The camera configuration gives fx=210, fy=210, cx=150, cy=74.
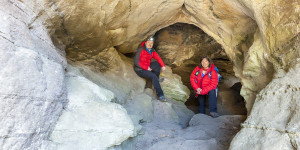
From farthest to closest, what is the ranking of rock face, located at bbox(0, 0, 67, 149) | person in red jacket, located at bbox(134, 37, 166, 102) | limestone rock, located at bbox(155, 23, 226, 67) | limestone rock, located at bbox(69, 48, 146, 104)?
limestone rock, located at bbox(155, 23, 226, 67) → person in red jacket, located at bbox(134, 37, 166, 102) → limestone rock, located at bbox(69, 48, 146, 104) → rock face, located at bbox(0, 0, 67, 149)

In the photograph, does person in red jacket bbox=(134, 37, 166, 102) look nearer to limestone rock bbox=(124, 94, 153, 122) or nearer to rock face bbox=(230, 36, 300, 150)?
limestone rock bbox=(124, 94, 153, 122)

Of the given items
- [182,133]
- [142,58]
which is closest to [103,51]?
[142,58]

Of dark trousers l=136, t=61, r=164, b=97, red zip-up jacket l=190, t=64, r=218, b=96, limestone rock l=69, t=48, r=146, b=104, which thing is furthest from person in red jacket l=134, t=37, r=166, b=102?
red zip-up jacket l=190, t=64, r=218, b=96

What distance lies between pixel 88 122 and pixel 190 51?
579 cm

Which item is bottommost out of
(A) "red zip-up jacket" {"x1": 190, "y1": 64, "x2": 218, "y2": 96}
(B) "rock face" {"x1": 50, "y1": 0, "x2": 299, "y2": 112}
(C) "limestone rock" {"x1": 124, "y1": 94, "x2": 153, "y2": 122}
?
(C) "limestone rock" {"x1": 124, "y1": 94, "x2": 153, "y2": 122}

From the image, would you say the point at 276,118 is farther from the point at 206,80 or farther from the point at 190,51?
the point at 190,51

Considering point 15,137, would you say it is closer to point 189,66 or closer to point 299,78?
point 299,78

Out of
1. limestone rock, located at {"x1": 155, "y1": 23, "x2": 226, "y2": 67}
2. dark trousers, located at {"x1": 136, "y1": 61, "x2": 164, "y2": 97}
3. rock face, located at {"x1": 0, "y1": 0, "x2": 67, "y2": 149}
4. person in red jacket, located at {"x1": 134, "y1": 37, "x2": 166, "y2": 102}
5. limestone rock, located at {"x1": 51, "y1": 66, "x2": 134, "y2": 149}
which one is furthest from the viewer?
limestone rock, located at {"x1": 155, "y1": 23, "x2": 226, "y2": 67}

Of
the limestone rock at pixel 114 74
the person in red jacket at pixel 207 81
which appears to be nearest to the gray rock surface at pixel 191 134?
the person in red jacket at pixel 207 81

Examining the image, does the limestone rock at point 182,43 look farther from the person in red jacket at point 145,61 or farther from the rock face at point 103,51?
the rock face at point 103,51

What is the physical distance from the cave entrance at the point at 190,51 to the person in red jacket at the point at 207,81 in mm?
1907

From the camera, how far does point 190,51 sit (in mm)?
7773

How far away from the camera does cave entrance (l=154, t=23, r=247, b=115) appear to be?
24.2 ft

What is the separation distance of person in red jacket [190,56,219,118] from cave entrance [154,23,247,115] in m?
1.91
